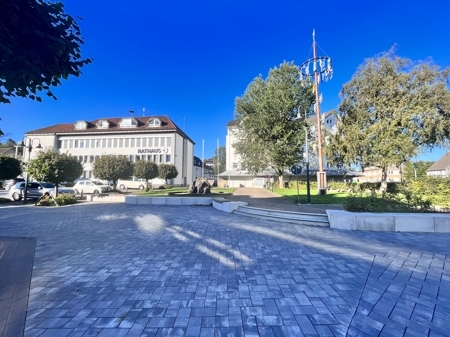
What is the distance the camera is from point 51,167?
15.5m

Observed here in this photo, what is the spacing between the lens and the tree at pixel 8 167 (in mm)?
19469

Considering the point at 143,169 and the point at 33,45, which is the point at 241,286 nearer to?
the point at 33,45

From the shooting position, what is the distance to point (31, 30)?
11.3 ft

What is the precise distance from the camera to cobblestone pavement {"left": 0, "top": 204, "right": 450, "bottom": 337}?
2425mm

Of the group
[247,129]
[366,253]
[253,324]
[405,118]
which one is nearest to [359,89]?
[405,118]

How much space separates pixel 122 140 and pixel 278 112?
3202 centimetres

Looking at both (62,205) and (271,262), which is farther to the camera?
(62,205)

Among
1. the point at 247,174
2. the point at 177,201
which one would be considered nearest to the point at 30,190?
the point at 177,201

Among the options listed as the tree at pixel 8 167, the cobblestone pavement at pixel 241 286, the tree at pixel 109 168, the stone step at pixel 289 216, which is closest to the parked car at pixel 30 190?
the tree at pixel 8 167

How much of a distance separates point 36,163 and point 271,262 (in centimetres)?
1839

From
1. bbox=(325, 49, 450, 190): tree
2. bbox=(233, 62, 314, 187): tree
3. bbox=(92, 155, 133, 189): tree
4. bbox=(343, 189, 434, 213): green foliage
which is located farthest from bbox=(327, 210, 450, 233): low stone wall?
bbox=(92, 155, 133, 189): tree

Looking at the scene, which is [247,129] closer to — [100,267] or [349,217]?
[349,217]

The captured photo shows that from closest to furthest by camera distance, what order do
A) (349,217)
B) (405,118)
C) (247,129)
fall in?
(349,217) → (405,118) → (247,129)

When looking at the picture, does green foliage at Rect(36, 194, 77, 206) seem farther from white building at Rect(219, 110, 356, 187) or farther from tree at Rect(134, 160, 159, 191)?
white building at Rect(219, 110, 356, 187)
